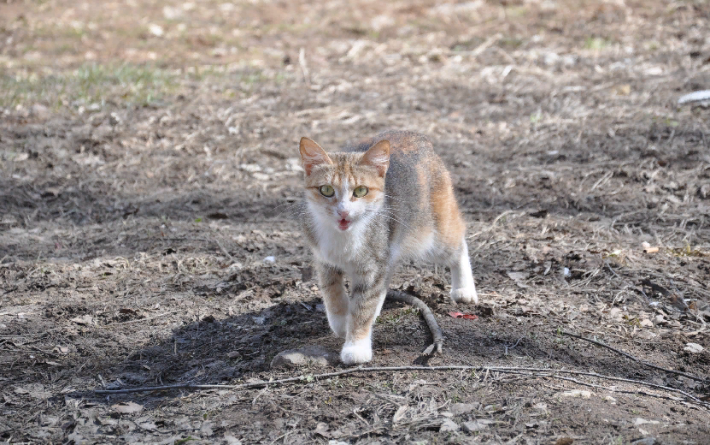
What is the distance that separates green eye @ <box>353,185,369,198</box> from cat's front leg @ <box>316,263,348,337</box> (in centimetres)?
54

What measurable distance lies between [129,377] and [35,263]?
1898 millimetres

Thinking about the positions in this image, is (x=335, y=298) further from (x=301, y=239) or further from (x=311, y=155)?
(x=301, y=239)

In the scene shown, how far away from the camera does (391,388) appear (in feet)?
11.6

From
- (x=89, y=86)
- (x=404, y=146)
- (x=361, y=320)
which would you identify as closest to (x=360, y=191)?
(x=361, y=320)

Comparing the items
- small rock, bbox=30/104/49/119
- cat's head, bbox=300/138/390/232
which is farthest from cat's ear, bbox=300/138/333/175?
small rock, bbox=30/104/49/119

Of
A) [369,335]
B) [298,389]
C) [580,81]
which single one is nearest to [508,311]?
[369,335]

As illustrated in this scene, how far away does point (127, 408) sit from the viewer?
3.52 metres

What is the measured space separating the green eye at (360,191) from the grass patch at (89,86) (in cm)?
529

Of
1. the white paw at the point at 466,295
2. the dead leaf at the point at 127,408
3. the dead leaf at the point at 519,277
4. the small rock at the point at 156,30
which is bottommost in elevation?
the dead leaf at the point at 127,408

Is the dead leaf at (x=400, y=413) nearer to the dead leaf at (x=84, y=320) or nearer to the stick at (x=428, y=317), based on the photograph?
the stick at (x=428, y=317)

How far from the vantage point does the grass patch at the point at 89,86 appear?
818 centimetres

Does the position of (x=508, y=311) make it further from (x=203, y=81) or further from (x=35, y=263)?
(x=203, y=81)

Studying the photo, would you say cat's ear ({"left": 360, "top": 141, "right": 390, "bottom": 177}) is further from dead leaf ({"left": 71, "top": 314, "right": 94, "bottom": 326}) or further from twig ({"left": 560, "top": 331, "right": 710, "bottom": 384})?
dead leaf ({"left": 71, "top": 314, "right": 94, "bottom": 326})

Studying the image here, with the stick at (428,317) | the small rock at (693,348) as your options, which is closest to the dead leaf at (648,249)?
the small rock at (693,348)
